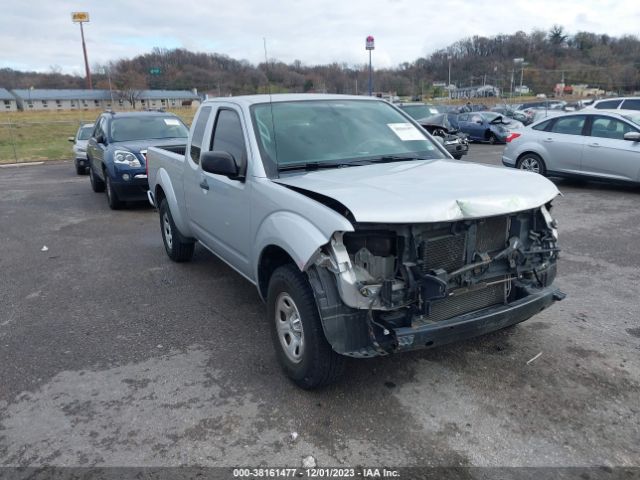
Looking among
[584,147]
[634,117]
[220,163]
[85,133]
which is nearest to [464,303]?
[220,163]

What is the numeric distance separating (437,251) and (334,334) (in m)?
0.80

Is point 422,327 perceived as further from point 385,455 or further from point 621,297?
point 621,297

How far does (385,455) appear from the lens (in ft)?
9.45

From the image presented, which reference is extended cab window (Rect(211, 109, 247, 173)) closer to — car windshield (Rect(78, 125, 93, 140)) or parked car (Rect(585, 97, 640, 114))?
car windshield (Rect(78, 125, 93, 140))

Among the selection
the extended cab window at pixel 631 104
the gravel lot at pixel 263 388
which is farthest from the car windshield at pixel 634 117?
the extended cab window at pixel 631 104

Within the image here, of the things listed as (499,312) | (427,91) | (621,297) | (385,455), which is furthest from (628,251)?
(427,91)

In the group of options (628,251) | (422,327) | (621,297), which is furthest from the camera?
(628,251)

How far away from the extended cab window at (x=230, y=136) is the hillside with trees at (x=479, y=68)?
2684 cm

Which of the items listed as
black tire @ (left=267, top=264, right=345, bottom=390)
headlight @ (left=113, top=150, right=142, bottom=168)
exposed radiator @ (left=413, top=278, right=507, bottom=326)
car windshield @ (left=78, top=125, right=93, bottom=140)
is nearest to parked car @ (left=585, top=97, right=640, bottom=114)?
headlight @ (left=113, top=150, right=142, bottom=168)

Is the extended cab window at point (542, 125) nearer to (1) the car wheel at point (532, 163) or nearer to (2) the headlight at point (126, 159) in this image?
(1) the car wheel at point (532, 163)

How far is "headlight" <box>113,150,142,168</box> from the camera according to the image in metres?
9.67

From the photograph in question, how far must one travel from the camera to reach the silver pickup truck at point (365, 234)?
304 centimetres

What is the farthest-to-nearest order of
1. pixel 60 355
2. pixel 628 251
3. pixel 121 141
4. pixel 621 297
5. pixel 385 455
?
pixel 121 141
pixel 628 251
pixel 621 297
pixel 60 355
pixel 385 455

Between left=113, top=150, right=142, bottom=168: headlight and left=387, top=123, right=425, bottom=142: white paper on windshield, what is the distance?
21.0 ft
